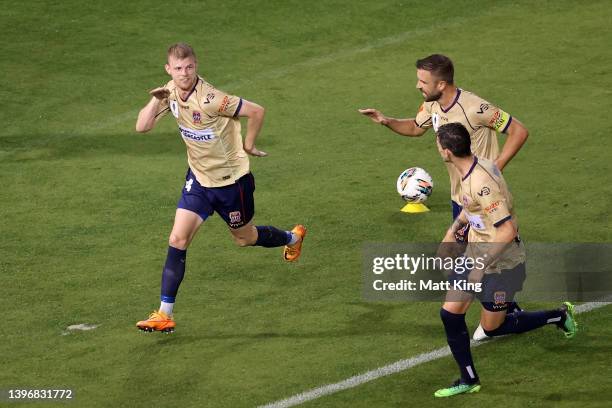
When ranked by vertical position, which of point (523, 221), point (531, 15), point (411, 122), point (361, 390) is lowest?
point (361, 390)

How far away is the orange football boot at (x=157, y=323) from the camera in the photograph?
1084cm

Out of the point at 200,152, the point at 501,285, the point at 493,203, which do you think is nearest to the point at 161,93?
the point at 200,152

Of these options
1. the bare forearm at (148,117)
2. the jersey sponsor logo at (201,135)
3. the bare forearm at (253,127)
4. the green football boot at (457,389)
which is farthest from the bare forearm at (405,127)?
the green football boot at (457,389)

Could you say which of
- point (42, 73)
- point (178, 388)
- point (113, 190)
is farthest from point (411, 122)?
point (42, 73)

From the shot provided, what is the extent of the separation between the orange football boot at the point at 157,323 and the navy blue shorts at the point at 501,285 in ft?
8.53

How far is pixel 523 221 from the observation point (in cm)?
1348

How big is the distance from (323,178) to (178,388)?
550 centimetres

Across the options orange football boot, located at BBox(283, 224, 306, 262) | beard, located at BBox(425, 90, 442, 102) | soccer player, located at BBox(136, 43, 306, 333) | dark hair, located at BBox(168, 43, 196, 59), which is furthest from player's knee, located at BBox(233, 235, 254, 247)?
beard, located at BBox(425, 90, 442, 102)

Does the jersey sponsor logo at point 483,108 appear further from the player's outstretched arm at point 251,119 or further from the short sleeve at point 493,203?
the player's outstretched arm at point 251,119

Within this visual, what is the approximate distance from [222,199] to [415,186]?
3171mm

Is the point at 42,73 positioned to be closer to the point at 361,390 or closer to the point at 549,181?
the point at 549,181

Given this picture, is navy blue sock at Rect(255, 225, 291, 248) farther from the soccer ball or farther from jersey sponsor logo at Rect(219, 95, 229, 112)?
the soccer ball

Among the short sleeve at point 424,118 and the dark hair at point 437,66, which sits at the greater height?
the dark hair at point 437,66

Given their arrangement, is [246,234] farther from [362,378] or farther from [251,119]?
[362,378]
